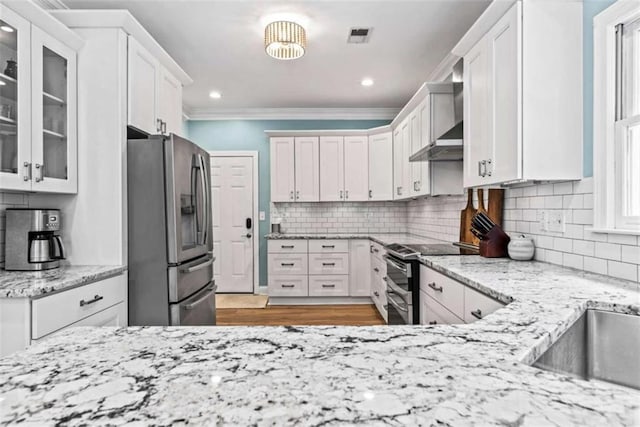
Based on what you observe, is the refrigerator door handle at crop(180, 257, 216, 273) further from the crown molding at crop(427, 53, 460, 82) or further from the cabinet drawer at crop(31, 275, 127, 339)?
the crown molding at crop(427, 53, 460, 82)

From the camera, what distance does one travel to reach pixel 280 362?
727 millimetres

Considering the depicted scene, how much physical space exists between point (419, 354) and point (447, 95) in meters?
3.08

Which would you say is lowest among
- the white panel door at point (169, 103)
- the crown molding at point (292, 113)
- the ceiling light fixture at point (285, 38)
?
the white panel door at point (169, 103)

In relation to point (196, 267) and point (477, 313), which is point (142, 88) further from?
point (477, 313)

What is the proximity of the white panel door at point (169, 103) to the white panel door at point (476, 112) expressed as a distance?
227cm

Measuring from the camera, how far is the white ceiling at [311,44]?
2.74 metres

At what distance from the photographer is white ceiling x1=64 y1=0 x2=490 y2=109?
274cm

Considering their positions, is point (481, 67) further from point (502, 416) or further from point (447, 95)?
point (502, 416)

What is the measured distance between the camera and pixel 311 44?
11.0 feet

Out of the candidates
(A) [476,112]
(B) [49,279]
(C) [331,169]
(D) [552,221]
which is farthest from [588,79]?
(C) [331,169]

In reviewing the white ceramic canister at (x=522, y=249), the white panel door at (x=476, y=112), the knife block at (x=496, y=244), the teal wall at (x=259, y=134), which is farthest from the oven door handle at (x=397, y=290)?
the teal wall at (x=259, y=134)

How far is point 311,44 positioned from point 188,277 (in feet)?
7.25

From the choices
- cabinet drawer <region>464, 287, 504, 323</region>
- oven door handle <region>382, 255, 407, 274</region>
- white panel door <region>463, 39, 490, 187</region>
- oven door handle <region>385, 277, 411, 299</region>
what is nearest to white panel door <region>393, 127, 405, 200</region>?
oven door handle <region>382, 255, 407, 274</region>

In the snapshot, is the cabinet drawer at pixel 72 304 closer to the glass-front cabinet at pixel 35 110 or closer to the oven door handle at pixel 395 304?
the glass-front cabinet at pixel 35 110
